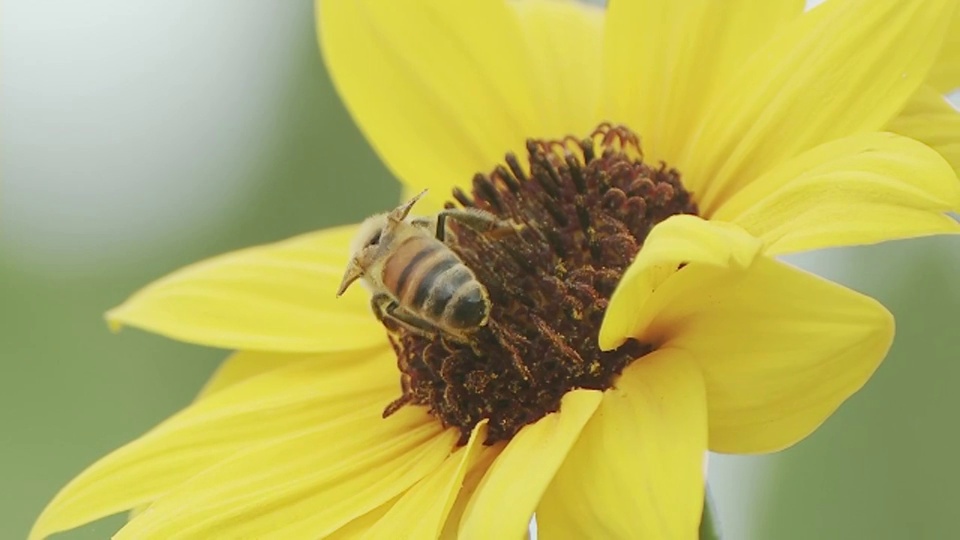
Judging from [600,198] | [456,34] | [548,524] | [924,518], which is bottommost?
[924,518]

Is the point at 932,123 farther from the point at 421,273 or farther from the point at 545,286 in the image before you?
the point at 421,273

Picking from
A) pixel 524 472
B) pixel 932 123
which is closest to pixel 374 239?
pixel 524 472

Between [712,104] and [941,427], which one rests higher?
[712,104]

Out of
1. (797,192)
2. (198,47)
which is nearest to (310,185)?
(198,47)

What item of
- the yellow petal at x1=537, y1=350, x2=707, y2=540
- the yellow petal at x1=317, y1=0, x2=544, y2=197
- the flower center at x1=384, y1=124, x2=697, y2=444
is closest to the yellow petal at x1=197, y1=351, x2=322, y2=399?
the flower center at x1=384, y1=124, x2=697, y2=444

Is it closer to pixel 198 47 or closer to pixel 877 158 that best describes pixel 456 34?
pixel 877 158

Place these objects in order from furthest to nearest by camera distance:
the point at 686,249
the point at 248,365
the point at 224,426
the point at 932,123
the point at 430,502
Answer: the point at 248,365, the point at 224,426, the point at 932,123, the point at 430,502, the point at 686,249

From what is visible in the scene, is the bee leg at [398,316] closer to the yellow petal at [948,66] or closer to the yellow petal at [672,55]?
the yellow petal at [672,55]

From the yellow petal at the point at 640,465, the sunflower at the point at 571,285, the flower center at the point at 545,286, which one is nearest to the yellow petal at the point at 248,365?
the sunflower at the point at 571,285
